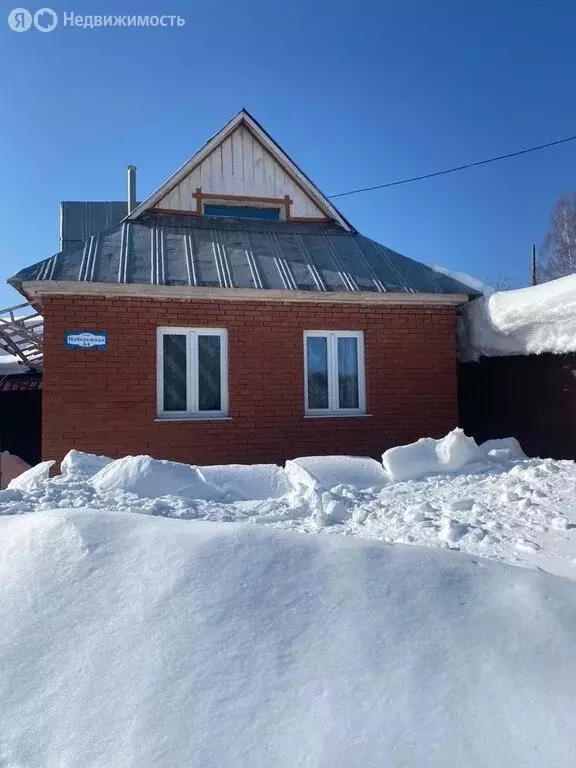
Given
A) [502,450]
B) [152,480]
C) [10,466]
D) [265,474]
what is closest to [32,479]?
[152,480]

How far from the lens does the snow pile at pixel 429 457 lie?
225 inches

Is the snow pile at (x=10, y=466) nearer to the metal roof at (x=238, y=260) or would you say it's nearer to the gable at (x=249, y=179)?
the metal roof at (x=238, y=260)

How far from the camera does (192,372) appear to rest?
7.61 meters

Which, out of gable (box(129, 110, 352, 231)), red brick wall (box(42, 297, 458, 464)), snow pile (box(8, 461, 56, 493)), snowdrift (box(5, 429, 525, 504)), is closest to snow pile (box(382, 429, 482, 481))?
snowdrift (box(5, 429, 525, 504))

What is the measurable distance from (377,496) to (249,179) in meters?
6.44

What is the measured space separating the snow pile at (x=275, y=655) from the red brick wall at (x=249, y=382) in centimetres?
418

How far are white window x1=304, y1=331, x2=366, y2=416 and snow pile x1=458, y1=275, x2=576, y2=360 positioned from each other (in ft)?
5.23

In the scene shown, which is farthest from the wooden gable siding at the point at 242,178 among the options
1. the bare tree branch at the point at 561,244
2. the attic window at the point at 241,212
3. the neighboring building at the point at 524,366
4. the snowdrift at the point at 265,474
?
the bare tree branch at the point at 561,244

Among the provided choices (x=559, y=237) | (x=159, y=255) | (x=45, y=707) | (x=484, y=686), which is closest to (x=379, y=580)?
(x=484, y=686)

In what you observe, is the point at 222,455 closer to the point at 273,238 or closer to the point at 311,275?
the point at 311,275

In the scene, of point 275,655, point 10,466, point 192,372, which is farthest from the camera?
point 10,466

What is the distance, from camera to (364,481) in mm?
5504

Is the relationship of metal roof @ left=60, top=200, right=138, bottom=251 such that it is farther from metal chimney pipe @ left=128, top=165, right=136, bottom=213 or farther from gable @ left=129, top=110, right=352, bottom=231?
gable @ left=129, top=110, right=352, bottom=231

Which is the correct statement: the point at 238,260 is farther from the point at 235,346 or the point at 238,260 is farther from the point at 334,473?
the point at 334,473
